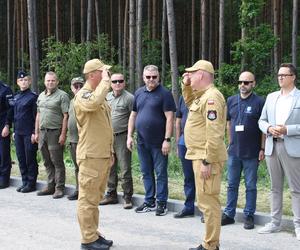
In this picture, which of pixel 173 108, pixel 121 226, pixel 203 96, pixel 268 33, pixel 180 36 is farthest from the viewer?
pixel 180 36

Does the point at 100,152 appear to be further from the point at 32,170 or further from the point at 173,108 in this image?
the point at 32,170

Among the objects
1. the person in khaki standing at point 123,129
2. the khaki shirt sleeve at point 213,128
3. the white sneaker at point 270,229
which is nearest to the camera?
the khaki shirt sleeve at point 213,128

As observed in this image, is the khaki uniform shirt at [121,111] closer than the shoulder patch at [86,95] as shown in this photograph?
No

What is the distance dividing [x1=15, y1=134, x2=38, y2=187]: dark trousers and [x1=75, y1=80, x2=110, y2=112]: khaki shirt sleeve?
323cm

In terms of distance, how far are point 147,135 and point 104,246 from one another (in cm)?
185

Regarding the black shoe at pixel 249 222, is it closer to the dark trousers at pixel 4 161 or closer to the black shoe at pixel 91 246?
the black shoe at pixel 91 246

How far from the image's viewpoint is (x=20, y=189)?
838 centimetres

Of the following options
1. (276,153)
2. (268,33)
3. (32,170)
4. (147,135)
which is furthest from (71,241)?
(268,33)

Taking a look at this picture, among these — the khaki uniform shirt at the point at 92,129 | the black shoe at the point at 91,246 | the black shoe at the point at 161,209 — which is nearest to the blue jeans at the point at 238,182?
the black shoe at the point at 161,209

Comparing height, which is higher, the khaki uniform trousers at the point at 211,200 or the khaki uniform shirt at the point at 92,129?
the khaki uniform shirt at the point at 92,129

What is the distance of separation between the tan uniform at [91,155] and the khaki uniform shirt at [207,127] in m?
0.85

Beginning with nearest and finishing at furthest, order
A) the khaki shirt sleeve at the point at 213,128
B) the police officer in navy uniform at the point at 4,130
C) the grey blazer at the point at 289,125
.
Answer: the khaki shirt sleeve at the point at 213,128 → the grey blazer at the point at 289,125 → the police officer in navy uniform at the point at 4,130

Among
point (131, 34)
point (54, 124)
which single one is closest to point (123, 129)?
point (54, 124)

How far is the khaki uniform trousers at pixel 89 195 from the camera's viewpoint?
17.1 feet
